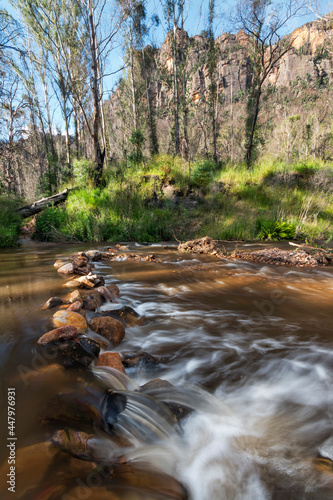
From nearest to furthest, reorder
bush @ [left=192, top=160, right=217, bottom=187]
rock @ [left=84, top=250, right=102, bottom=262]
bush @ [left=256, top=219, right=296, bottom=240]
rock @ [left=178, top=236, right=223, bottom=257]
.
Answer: rock @ [left=84, top=250, right=102, bottom=262] < rock @ [left=178, top=236, right=223, bottom=257] < bush @ [left=256, top=219, right=296, bottom=240] < bush @ [left=192, top=160, right=217, bottom=187]

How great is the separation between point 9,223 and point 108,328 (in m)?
8.23

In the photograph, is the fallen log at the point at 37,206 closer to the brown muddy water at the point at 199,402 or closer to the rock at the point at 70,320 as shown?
the brown muddy water at the point at 199,402

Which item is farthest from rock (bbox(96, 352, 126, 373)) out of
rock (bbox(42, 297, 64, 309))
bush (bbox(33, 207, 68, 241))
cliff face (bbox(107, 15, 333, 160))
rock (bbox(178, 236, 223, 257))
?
cliff face (bbox(107, 15, 333, 160))

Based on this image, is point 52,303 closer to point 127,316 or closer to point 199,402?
point 127,316

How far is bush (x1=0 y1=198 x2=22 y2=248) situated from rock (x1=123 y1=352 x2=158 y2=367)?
25.5ft

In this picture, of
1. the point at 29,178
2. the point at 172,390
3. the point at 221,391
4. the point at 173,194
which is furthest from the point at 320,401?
the point at 29,178

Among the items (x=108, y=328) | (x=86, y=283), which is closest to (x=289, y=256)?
(x=86, y=283)

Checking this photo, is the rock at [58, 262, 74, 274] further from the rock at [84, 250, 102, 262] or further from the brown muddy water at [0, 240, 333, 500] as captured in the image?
the rock at [84, 250, 102, 262]

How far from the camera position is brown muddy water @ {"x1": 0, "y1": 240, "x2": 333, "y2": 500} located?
103 centimetres

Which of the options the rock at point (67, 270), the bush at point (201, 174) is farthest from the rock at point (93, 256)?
the bush at point (201, 174)

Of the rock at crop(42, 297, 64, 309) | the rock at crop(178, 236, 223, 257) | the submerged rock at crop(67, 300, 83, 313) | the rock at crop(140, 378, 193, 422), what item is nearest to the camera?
the rock at crop(140, 378, 193, 422)

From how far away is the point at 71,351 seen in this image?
5.49 feet

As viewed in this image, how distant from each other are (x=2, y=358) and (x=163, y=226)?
7.56 m

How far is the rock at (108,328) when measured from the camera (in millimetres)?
2225
